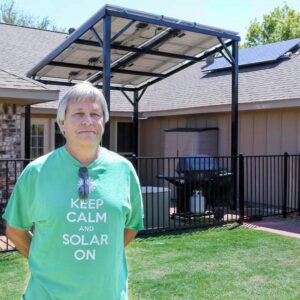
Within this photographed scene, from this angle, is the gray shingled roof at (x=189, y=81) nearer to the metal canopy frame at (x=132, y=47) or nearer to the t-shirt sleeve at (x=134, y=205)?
the metal canopy frame at (x=132, y=47)

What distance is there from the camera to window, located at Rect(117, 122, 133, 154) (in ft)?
48.0

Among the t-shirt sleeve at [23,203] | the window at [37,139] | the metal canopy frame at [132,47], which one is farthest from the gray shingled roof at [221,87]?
the t-shirt sleeve at [23,203]

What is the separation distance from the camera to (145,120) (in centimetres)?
1516

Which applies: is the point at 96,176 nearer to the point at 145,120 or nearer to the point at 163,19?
the point at 163,19

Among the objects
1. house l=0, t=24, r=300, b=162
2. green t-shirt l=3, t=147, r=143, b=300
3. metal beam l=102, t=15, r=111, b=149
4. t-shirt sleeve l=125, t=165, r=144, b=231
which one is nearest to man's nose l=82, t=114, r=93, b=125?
green t-shirt l=3, t=147, r=143, b=300

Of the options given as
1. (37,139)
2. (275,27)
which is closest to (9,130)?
(37,139)

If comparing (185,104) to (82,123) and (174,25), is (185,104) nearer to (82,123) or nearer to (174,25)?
(174,25)

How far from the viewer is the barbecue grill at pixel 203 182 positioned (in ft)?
28.5

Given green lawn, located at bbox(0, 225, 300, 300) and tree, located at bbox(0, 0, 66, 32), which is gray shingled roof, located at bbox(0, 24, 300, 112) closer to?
green lawn, located at bbox(0, 225, 300, 300)

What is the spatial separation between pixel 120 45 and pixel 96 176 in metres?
7.43

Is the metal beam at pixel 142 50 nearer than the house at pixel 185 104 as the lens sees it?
No

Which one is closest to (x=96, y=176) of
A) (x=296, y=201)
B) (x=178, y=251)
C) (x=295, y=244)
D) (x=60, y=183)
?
(x=60, y=183)

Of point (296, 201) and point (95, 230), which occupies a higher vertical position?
point (95, 230)

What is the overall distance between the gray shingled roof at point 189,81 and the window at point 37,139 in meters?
0.93
